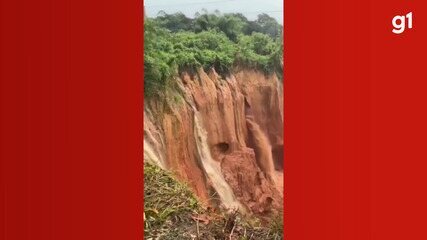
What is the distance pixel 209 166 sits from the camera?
404 centimetres

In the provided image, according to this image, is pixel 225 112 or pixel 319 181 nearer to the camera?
pixel 319 181

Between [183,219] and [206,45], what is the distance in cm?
94

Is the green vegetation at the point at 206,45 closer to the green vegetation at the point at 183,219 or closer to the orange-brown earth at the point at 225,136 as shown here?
the orange-brown earth at the point at 225,136

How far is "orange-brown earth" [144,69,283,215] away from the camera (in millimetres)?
3984

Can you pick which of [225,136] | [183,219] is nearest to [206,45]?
[225,136]

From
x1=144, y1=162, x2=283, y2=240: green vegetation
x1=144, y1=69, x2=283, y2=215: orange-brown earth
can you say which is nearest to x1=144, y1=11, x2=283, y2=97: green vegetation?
x1=144, y1=69, x2=283, y2=215: orange-brown earth

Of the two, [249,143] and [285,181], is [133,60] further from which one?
[285,181]

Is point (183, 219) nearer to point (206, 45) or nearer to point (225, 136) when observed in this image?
point (225, 136)

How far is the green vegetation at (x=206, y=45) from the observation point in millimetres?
3953

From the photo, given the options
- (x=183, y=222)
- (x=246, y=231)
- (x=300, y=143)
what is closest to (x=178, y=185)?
(x=183, y=222)

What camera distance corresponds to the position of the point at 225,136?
13.2ft

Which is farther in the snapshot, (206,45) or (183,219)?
(206,45)

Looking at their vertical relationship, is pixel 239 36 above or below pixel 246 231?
above

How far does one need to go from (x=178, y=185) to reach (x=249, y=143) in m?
0.44
